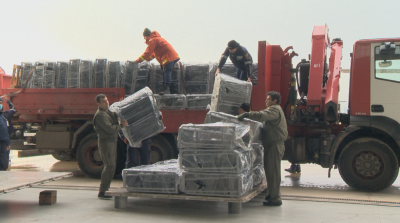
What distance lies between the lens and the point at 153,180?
245 inches

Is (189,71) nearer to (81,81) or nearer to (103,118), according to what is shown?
(81,81)

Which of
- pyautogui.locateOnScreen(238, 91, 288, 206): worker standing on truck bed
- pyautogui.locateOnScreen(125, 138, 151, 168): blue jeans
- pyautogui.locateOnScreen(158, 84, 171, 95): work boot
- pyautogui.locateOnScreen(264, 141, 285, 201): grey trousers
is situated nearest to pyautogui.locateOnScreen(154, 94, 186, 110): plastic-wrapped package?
pyautogui.locateOnScreen(158, 84, 171, 95): work boot

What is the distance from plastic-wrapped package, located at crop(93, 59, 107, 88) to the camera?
9.73 meters

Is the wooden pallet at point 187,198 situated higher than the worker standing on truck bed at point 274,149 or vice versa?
the worker standing on truck bed at point 274,149

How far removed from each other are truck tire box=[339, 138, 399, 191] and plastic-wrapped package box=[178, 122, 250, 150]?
284 cm

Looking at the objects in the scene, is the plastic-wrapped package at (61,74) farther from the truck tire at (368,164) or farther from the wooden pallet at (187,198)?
the truck tire at (368,164)

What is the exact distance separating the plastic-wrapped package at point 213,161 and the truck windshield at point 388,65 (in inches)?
135

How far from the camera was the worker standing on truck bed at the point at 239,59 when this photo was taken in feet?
28.1

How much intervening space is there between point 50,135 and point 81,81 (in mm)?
1412

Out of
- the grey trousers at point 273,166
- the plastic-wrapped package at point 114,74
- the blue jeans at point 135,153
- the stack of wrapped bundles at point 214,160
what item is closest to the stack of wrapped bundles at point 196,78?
the plastic-wrapped package at point 114,74

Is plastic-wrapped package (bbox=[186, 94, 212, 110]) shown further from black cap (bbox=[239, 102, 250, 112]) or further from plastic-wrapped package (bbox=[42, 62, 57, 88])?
plastic-wrapped package (bbox=[42, 62, 57, 88])

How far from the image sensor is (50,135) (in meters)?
9.96

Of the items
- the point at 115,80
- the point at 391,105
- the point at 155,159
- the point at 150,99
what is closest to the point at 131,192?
the point at 150,99

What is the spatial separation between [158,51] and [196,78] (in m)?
1.00
